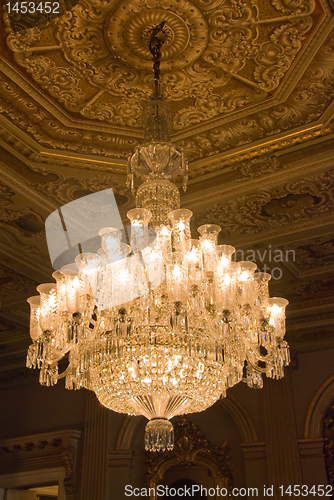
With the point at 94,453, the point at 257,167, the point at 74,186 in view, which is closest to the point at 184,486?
the point at 94,453

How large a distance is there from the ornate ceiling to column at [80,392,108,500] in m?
2.98

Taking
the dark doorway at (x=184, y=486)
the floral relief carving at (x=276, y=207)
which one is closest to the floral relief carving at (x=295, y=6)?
the floral relief carving at (x=276, y=207)

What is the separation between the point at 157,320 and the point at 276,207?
208 cm

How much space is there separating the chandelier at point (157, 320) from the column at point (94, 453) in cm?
394

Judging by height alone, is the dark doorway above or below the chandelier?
below

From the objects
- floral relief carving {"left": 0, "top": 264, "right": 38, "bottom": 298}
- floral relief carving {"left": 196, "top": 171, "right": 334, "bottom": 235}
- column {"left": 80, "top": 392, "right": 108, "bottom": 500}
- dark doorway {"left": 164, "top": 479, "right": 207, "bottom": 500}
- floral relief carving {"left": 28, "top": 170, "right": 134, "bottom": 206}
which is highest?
floral relief carving {"left": 0, "top": 264, "right": 38, "bottom": 298}

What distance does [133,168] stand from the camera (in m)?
3.75

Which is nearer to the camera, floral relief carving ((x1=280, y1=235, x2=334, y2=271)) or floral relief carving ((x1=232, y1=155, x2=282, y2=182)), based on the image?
floral relief carving ((x1=232, y1=155, x2=282, y2=182))

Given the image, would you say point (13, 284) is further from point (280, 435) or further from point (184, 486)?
point (280, 435)

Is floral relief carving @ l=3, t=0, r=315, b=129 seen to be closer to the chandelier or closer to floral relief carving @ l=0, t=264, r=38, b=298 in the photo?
the chandelier

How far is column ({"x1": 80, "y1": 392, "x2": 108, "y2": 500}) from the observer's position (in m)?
6.78

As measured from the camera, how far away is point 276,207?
4.84 meters

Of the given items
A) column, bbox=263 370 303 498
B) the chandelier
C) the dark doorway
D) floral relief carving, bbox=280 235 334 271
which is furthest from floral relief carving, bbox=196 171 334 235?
the dark doorway

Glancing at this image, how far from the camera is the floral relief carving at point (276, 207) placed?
451 centimetres
